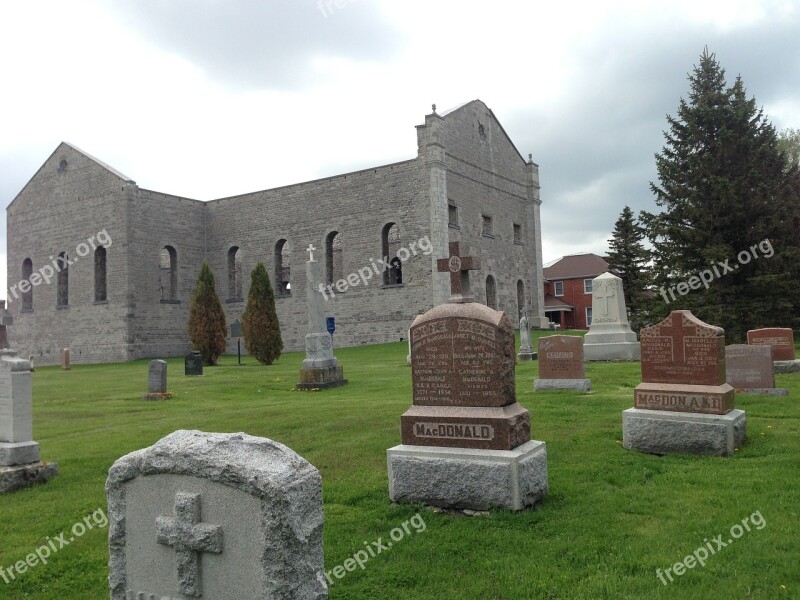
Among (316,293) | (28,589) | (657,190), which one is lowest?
(28,589)

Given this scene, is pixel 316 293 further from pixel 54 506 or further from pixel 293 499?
pixel 293 499

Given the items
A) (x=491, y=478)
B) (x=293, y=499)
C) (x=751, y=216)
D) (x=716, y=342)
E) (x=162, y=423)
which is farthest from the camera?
(x=751, y=216)

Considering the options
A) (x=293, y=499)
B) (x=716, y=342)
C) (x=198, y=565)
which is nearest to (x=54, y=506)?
(x=198, y=565)

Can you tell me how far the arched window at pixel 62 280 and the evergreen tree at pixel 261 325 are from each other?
1527 cm

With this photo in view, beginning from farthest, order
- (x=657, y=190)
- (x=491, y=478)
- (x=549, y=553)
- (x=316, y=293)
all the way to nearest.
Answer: (x=657, y=190), (x=316, y=293), (x=491, y=478), (x=549, y=553)

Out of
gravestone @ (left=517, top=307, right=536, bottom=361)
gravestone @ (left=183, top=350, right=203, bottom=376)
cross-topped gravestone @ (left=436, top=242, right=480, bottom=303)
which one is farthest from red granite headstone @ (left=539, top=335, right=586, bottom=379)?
gravestone @ (left=183, top=350, right=203, bottom=376)

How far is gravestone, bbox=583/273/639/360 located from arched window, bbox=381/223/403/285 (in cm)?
1331

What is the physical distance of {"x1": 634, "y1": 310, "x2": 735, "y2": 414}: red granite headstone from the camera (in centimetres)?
676

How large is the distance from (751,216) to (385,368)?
1393 cm

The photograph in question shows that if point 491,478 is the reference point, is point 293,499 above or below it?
above

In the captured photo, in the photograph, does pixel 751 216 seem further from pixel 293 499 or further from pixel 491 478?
pixel 293 499

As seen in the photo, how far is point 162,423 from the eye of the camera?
989 centimetres

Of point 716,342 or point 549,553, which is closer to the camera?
point 549,553

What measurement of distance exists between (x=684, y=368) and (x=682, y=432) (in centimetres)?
72
